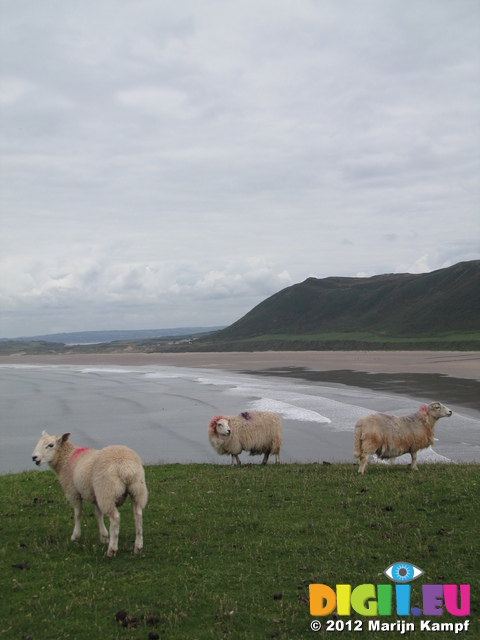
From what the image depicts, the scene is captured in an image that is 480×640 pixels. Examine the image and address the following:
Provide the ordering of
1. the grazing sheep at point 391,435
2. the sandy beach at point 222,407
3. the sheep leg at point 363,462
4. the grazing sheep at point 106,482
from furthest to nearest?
the sandy beach at point 222,407, the grazing sheep at point 391,435, the sheep leg at point 363,462, the grazing sheep at point 106,482

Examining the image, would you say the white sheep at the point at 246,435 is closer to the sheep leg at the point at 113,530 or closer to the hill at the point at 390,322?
the sheep leg at the point at 113,530

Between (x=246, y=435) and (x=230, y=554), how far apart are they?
9031 mm

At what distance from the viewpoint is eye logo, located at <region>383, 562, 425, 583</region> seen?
7473 millimetres

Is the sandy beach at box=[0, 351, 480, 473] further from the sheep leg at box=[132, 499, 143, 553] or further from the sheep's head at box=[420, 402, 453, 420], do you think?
the sheep leg at box=[132, 499, 143, 553]

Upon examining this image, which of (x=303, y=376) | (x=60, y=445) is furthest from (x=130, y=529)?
(x=303, y=376)

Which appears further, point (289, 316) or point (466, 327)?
point (289, 316)

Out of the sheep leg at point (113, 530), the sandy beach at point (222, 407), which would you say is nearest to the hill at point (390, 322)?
the sandy beach at point (222, 407)

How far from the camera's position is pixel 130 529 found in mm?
10039

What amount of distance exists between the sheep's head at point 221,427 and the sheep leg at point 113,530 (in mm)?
8655

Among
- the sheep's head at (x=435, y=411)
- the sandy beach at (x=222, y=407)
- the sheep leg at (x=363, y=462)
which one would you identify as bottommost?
the sandy beach at (x=222, y=407)

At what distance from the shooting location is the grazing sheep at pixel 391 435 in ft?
49.6

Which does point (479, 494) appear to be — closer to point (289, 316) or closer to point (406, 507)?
point (406, 507)

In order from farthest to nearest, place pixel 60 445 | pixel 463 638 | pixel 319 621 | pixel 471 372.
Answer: pixel 471 372, pixel 60 445, pixel 319 621, pixel 463 638

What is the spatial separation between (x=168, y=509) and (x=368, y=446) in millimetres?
6272
